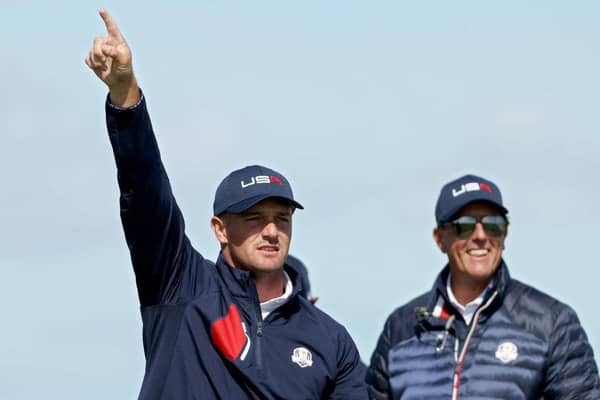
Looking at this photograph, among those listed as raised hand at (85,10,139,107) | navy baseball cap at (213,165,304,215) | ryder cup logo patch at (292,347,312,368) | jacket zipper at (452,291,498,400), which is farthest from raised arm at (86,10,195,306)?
jacket zipper at (452,291,498,400)

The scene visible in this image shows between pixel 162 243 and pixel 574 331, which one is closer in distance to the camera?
pixel 162 243

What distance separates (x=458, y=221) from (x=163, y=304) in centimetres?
329

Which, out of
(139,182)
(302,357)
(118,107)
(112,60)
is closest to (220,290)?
(302,357)

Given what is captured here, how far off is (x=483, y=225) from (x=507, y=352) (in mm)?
974

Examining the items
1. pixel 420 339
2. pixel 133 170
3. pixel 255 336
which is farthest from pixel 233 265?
pixel 420 339

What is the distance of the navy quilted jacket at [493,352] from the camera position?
1184 cm

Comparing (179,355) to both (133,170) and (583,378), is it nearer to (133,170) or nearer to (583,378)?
(133,170)

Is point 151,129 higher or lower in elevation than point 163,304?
higher

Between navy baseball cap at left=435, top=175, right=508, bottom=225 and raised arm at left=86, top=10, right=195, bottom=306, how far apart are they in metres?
3.18

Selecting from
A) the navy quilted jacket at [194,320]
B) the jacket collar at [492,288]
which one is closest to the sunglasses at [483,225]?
the jacket collar at [492,288]

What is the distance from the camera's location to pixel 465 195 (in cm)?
1235

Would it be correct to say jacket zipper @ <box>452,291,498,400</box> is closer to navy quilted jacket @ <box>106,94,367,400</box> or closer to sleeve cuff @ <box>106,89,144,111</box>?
navy quilted jacket @ <box>106,94,367,400</box>

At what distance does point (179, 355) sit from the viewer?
9.62 metres

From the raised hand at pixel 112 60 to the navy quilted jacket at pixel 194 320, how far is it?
16cm
